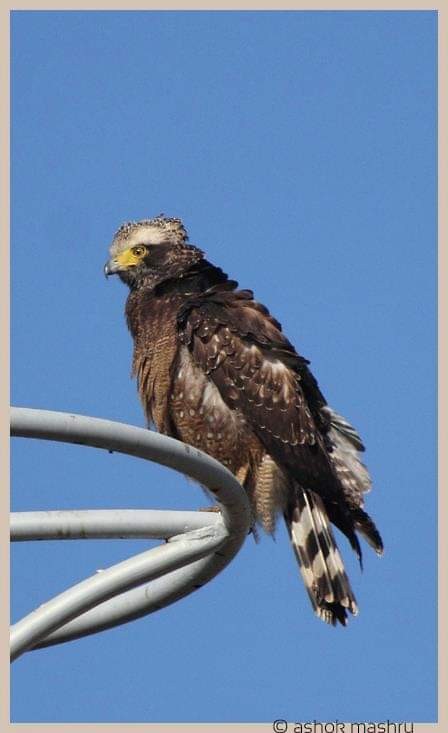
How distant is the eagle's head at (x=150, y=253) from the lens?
34.4ft

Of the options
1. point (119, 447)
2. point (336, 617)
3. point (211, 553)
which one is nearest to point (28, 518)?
point (119, 447)

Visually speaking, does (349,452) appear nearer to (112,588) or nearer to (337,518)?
(337,518)

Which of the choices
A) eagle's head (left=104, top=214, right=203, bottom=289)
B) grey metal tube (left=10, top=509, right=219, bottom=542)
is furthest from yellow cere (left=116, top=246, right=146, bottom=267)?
grey metal tube (left=10, top=509, right=219, bottom=542)

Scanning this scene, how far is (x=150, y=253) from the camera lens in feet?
34.8

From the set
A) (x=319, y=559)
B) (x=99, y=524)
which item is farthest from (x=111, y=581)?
(x=319, y=559)

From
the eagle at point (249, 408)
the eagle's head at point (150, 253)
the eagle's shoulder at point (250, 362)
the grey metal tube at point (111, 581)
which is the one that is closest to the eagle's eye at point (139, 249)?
the eagle's head at point (150, 253)

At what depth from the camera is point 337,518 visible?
389 inches

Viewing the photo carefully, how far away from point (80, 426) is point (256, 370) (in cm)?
415

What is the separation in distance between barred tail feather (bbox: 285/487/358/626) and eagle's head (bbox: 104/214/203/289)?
180cm

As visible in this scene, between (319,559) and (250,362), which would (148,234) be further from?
(319,559)

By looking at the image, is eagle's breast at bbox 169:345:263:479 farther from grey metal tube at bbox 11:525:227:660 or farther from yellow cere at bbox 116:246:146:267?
grey metal tube at bbox 11:525:227:660

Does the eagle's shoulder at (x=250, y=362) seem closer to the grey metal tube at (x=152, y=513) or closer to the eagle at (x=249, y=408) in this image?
the eagle at (x=249, y=408)

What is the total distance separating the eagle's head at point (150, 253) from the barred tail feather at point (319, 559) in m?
1.80

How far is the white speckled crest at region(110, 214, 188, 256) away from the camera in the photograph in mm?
10664
